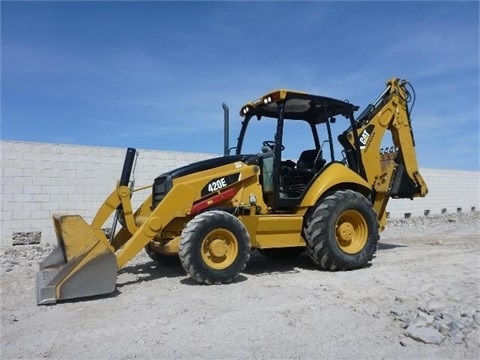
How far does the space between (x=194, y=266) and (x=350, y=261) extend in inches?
97.2

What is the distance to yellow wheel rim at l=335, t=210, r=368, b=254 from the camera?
7238 mm

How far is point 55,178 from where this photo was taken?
11.0m

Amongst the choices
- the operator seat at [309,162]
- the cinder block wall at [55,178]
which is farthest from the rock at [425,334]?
the cinder block wall at [55,178]

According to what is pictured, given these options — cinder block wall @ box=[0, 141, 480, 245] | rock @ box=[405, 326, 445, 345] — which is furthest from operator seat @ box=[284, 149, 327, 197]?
cinder block wall @ box=[0, 141, 480, 245]

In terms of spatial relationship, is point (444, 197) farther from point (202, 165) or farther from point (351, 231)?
point (202, 165)

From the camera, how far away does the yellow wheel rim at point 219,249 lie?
6.01m

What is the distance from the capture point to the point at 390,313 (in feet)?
15.2

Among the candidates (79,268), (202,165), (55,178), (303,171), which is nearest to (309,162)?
(303,171)

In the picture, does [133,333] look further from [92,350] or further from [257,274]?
[257,274]

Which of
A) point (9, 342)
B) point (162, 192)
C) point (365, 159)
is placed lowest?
point (9, 342)

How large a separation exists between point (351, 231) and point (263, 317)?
3.19 m

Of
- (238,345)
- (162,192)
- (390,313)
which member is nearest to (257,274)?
(162,192)

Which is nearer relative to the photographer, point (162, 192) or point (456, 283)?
point (456, 283)

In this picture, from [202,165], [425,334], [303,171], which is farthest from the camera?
[303,171]
